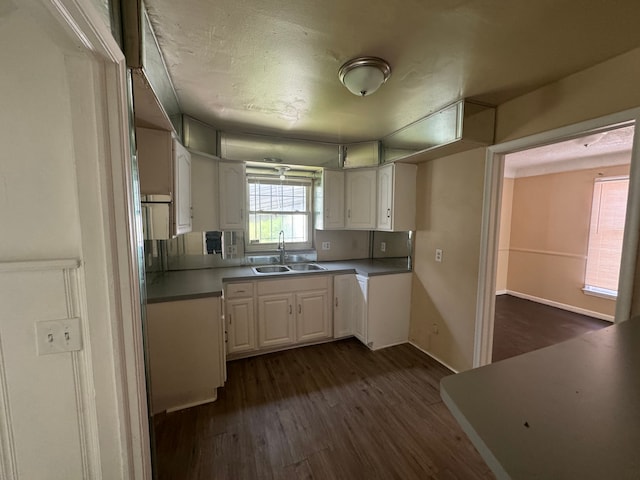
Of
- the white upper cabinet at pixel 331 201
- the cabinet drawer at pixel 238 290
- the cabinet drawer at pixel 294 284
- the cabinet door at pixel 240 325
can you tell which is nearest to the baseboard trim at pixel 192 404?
the cabinet door at pixel 240 325

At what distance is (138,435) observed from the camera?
3.28 feet

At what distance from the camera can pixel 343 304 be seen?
114 inches

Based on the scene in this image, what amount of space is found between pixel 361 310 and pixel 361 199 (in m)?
1.30

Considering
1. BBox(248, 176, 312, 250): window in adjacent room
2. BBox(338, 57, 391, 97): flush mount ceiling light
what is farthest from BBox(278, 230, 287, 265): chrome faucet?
BBox(338, 57, 391, 97): flush mount ceiling light

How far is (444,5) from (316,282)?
7.55ft

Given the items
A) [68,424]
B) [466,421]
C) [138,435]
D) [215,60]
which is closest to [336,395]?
[138,435]

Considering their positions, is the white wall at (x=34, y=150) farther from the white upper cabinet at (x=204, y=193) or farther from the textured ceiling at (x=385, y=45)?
the white upper cabinet at (x=204, y=193)

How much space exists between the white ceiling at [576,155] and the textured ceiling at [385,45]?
5.62 ft

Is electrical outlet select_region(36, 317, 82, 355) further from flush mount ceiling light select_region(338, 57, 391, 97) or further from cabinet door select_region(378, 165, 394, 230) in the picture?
cabinet door select_region(378, 165, 394, 230)

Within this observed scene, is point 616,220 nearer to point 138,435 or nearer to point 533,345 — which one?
point 533,345

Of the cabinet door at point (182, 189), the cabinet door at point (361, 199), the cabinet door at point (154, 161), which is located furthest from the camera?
the cabinet door at point (361, 199)

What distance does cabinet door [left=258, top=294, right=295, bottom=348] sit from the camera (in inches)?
101

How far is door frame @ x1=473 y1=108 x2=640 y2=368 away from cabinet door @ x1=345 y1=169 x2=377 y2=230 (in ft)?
3.83

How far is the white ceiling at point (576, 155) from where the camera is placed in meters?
2.95
